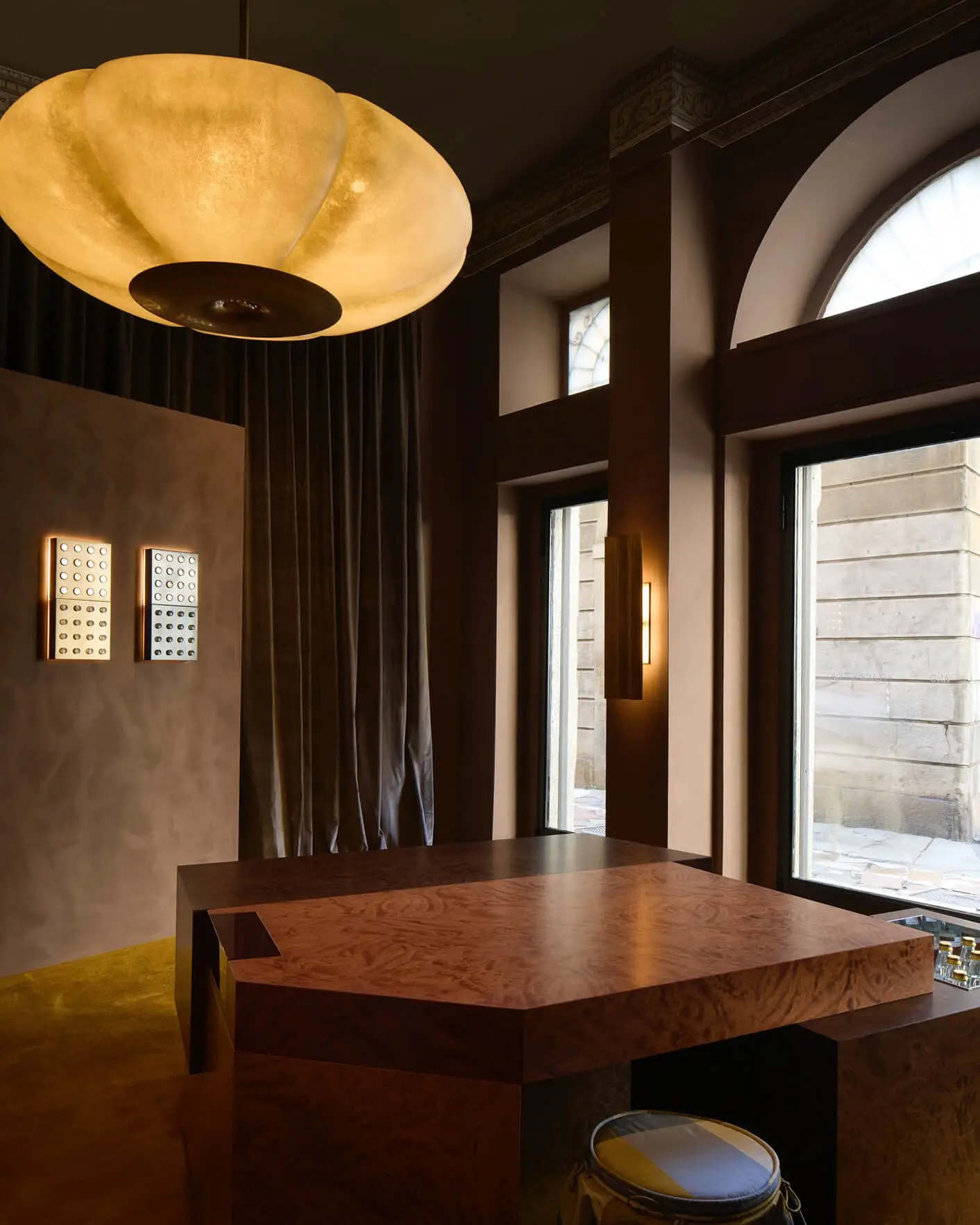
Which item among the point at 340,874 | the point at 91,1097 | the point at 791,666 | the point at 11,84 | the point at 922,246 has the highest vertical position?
the point at 11,84

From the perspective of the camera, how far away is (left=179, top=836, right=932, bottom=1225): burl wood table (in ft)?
4.19

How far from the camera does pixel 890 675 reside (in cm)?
358

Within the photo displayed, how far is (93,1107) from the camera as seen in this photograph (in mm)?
2285

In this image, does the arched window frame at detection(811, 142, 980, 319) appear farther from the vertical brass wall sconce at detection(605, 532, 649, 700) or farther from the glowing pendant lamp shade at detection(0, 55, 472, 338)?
the glowing pendant lamp shade at detection(0, 55, 472, 338)

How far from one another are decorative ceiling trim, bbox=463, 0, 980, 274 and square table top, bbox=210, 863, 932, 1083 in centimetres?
295

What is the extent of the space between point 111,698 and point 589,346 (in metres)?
2.97

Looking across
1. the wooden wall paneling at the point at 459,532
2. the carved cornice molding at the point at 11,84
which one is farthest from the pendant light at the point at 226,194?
the wooden wall paneling at the point at 459,532

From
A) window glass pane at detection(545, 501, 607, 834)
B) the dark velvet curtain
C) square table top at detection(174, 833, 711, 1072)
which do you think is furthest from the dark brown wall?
window glass pane at detection(545, 501, 607, 834)

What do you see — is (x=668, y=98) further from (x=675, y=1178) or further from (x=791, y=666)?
(x=675, y=1178)

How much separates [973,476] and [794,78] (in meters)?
1.55

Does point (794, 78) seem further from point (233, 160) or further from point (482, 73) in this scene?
point (233, 160)

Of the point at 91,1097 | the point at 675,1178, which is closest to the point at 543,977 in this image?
the point at 675,1178

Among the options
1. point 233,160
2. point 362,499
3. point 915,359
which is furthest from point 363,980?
point 362,499

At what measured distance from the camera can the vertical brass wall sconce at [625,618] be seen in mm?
3900
